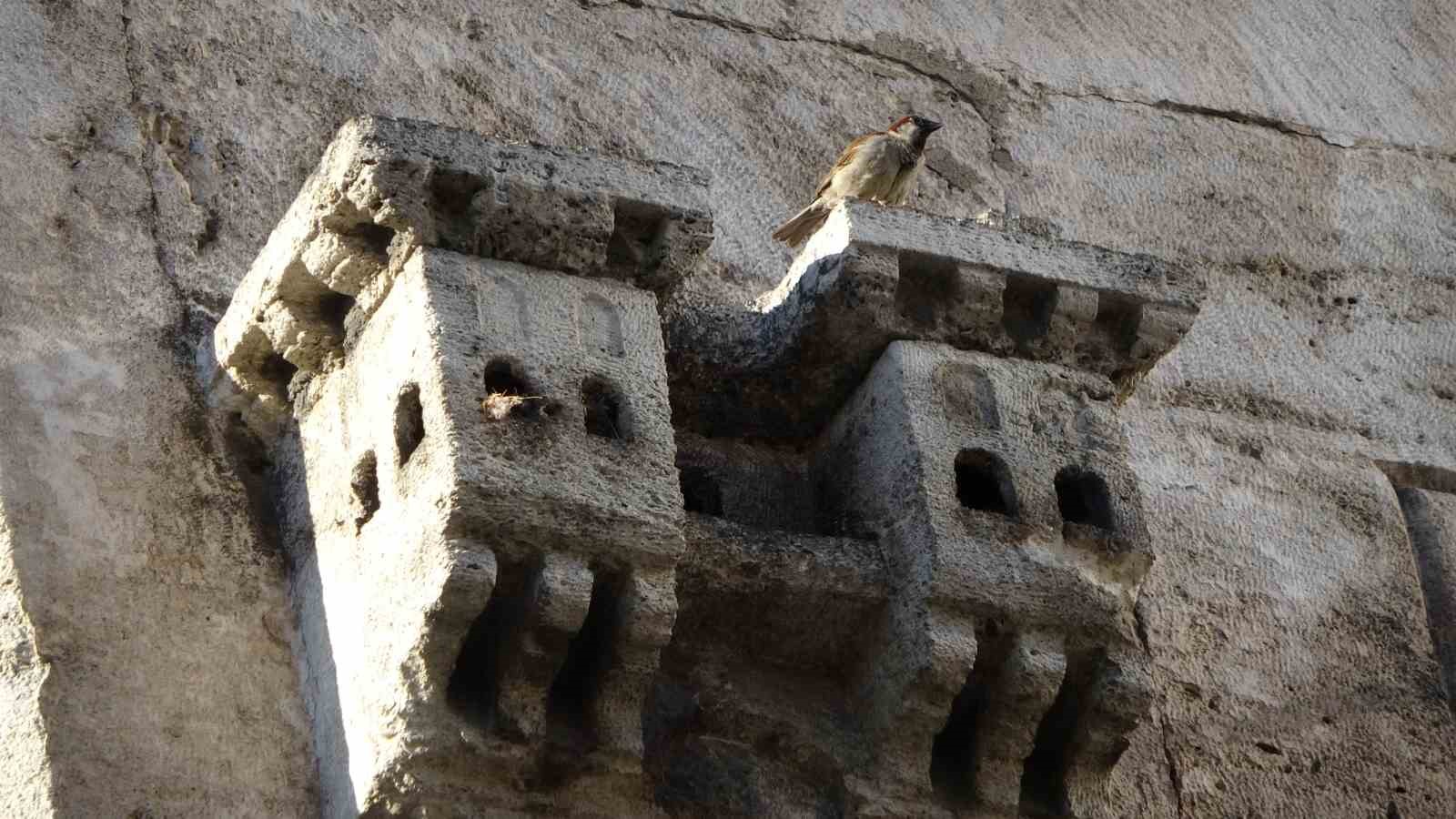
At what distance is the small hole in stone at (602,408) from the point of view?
12.3 feet

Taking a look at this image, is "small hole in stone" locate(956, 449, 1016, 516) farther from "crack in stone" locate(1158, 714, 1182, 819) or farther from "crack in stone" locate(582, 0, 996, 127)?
"crack in stone" locate(582, 0, 996, 127)

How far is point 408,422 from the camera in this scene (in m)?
3.74

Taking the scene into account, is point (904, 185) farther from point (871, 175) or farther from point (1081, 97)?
point (1081, 97)

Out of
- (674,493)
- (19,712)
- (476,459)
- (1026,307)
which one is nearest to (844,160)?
(1026,307)

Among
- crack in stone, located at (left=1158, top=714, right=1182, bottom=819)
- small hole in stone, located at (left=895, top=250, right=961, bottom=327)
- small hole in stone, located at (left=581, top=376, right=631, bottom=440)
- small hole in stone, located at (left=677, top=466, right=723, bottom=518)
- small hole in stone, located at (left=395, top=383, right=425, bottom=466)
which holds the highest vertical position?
small hole in stone, located at (left=895, top=250, right=961, bottom=327)

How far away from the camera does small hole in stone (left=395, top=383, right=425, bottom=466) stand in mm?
3715

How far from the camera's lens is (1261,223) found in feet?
19.1

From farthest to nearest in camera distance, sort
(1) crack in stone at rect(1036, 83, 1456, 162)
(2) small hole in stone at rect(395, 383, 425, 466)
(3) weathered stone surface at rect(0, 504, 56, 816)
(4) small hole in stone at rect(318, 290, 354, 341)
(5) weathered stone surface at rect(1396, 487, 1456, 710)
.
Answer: (1) crack in stone at rect(1036, 83, 1456, 162) < (5) weathered stone surface at rect(1396, 487, 1456, 710) < (4) small hole in stone at rect(318, 290, 354, 341) < (2) small hole in stone at rect(395, 383, 425, 466) < (3) weathered stone surface at rect(0, 504, 56, 816)

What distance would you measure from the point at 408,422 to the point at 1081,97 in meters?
2.71

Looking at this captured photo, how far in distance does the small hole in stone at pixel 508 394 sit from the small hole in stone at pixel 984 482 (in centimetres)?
78

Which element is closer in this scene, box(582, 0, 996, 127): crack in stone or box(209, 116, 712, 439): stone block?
box(209, 116, 712, 439): stone block

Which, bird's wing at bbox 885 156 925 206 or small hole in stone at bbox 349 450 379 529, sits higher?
bird's wing at bbox 885 156 925 206

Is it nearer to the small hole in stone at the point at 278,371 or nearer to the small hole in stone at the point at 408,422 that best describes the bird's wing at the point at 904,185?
the small hole in stone at the point at 278,371

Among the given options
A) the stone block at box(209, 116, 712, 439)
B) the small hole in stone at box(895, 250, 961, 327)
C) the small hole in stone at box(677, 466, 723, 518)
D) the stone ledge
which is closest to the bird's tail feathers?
the stone ledge
